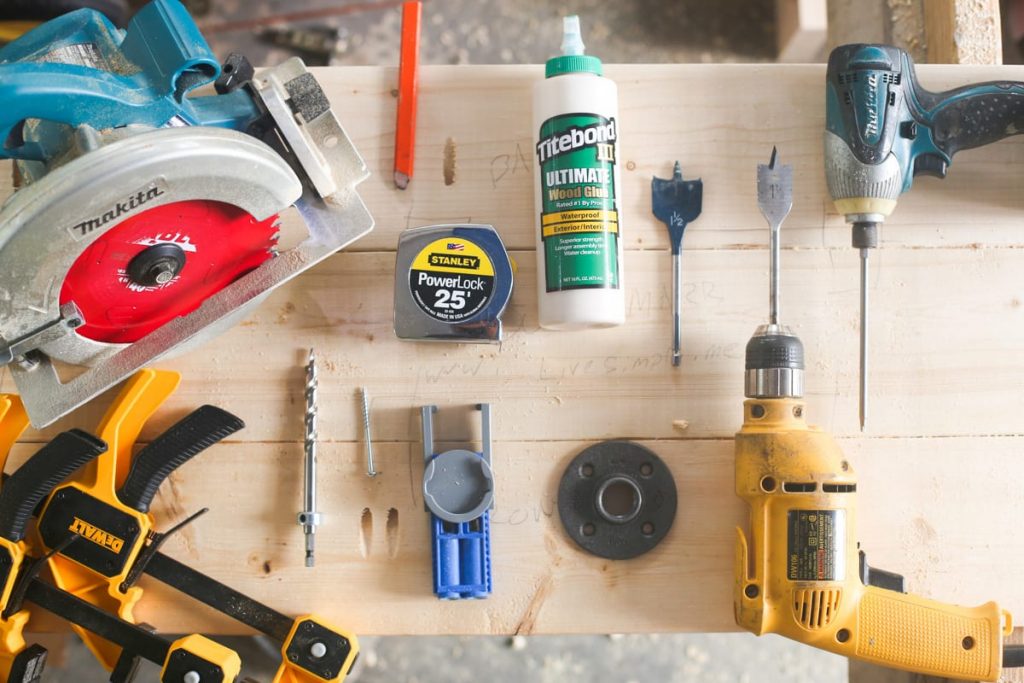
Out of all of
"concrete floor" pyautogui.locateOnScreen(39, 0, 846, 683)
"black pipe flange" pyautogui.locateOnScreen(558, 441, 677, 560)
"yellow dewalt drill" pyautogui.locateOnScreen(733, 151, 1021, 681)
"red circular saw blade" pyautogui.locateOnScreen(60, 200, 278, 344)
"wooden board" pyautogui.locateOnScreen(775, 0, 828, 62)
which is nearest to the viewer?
"red circular saw blade" pyautogui.locateOnScreen(60, 200, 278, 344)

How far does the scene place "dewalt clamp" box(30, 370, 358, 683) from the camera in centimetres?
95

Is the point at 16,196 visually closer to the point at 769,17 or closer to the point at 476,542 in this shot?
the point at 476,542

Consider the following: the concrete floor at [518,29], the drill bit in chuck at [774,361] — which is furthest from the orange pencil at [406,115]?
Result: the concrete floor at [518,29]

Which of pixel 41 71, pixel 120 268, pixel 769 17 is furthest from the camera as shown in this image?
pixel 769 17

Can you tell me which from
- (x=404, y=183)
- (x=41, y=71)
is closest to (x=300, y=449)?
(x=404, y=183)

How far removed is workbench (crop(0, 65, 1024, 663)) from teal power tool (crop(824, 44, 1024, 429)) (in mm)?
64

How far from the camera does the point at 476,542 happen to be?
1.00 metres

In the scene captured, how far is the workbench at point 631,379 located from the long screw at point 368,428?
12mm

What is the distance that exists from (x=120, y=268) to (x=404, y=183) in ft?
1.23

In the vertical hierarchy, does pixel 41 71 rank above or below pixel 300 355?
above

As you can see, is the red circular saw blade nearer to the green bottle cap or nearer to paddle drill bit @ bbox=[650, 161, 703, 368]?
the green bottle cap

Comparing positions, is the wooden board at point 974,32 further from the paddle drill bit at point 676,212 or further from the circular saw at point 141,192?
the circular saw at point 141,192

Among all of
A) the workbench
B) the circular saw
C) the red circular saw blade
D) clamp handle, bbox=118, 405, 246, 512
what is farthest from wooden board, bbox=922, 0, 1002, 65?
clamp handle, bbox=118, 405, 246, 512

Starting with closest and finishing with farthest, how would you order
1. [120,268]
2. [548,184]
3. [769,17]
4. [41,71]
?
1. [41,71]
2. [120,268]
3. [548,184]
4. [769,17]
